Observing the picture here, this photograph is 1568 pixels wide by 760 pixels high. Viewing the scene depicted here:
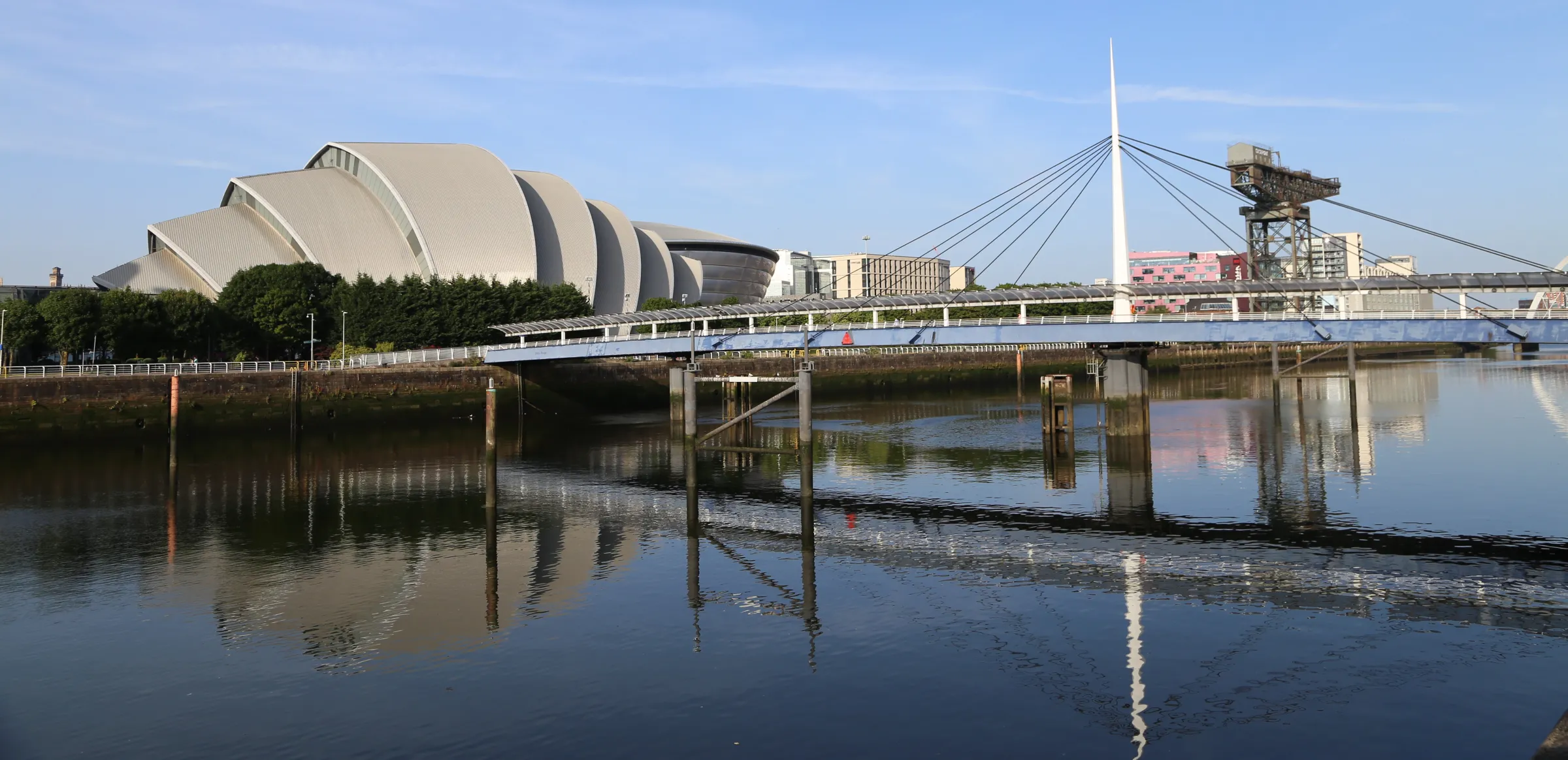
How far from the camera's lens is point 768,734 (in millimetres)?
12117

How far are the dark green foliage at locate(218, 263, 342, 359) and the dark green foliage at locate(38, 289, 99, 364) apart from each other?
311 inches

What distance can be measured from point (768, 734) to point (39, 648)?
11517mm

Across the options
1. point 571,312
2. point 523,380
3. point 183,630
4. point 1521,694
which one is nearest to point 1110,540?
point 1521,694

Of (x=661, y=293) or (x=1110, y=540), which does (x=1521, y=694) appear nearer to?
(x=1110, y=540)

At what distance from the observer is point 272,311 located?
218 feet

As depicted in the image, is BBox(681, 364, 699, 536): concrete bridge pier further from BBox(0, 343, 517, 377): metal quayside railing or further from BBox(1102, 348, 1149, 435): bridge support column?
BBox(0, 343, 517, 377): metal quayside railing

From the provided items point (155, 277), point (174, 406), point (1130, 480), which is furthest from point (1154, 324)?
point (155, 277)

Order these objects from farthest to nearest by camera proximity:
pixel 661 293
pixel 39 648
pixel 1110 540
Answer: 1. pixel 661 293
2. pixel 1110 540
3. pixel 39 648

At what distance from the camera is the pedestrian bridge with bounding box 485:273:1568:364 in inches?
1118

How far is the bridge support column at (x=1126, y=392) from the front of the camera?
37312mm

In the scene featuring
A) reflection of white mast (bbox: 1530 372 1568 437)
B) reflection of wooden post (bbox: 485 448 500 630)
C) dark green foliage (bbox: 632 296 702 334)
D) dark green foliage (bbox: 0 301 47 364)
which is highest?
dark green foliage (bbox: 632 296 702 334)

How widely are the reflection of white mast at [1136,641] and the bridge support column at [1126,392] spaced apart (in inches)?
681

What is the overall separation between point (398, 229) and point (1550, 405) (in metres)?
75.7

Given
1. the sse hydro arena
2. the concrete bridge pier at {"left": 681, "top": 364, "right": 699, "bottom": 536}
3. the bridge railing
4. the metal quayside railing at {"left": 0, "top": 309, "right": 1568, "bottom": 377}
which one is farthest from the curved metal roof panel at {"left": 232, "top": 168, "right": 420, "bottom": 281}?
the concrete bridge pier at {"left": 681, "top": 364, "right": 699, "bottom": 536}
